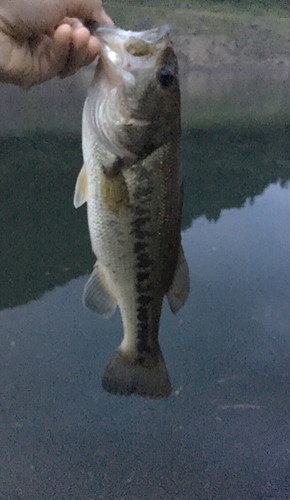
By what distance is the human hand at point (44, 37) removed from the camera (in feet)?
2.50

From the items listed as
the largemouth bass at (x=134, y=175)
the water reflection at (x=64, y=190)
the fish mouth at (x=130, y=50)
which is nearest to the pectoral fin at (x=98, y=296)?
the largemouth bass at (x=134, y=175)

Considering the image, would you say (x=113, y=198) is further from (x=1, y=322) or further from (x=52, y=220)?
(x=52, y=220)

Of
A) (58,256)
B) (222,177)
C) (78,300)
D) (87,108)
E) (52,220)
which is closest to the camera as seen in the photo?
(87,108)

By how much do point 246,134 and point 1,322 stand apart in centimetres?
308

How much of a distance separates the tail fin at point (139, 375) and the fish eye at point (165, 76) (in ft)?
2.20

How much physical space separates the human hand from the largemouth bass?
0.05 m

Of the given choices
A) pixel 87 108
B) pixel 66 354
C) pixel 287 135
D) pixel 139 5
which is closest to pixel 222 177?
pixel 287 135

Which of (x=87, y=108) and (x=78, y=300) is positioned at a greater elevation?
(x=87, y=108)

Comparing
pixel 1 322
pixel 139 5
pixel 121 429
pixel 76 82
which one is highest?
pixel 139 5

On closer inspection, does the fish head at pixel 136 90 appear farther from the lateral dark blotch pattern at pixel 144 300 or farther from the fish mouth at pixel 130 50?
the lateral dark blotch pattern at pixel 144 300

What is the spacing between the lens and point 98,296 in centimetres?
95

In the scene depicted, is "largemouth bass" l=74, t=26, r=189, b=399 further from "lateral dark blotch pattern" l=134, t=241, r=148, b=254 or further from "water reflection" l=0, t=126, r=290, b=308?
"water reflection" l=0, t=126, r=290, b=308

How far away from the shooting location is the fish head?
0.74 meters

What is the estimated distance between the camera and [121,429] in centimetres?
148
